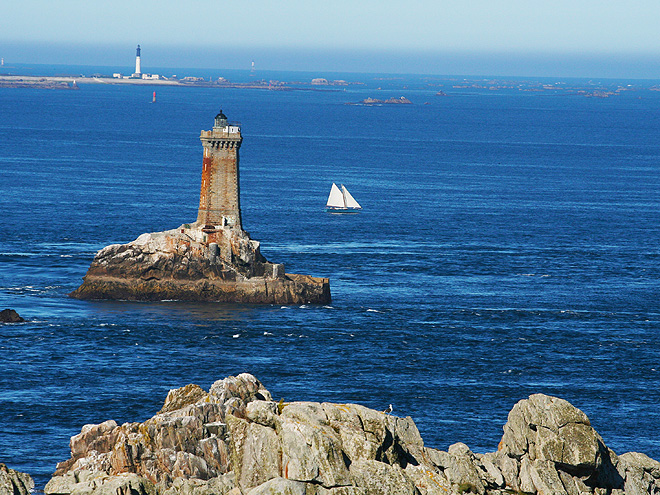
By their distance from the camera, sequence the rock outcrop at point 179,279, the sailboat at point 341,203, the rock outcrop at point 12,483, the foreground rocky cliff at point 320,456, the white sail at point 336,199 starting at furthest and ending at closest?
the white sail at point 336,199
the sailboat at point 341,203
the rock outcrop at point 179,279
the rock outcrop at point 12,483
the foreground rocky cliff at point 320,456

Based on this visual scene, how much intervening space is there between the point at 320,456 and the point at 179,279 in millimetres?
59160

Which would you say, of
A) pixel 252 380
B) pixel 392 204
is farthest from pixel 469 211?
pixel 252 380

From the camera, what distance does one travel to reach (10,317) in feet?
248

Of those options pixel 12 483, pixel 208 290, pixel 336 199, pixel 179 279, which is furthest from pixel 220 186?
pixel 12 483

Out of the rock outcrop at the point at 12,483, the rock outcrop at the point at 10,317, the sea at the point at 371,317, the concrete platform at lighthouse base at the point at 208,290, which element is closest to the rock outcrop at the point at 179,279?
the concrete platform at lighthouse base at the point at 208,290

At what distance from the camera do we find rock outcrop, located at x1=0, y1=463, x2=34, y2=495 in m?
30.2

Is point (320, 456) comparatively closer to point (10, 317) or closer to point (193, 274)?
point (10, 317)

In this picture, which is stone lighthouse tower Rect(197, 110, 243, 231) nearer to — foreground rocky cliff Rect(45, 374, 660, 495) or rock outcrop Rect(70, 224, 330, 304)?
rock outcrop Rect(70, 224, 330, 304)

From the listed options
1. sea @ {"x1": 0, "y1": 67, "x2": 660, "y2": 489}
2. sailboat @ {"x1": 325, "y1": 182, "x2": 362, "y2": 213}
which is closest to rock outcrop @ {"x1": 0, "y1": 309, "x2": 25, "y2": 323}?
sea @ {"x1": 0, "y1": 67, "x2": 660, "y2": 489}

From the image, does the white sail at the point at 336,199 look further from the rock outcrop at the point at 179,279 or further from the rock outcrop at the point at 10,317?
the rock outcrop at the point at 10,317

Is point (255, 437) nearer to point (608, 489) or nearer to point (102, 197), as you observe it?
point (608, 489)

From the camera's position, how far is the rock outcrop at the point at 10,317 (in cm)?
7531

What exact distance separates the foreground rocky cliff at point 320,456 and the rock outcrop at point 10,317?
38583 mm

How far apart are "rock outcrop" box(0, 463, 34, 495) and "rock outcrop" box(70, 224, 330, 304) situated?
52.4 m
